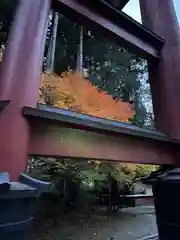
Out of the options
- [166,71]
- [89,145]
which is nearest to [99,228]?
[166,71]

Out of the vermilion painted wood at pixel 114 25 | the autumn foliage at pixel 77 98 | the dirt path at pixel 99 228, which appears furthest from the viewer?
the autumn foliage at pixel 77 98

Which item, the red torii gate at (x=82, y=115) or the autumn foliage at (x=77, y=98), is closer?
the red torii gate at (x=82, y=115)

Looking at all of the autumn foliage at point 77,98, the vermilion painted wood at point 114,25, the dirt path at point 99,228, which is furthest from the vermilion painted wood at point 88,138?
the dirt path at point 99,228

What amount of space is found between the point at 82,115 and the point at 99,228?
3664mm

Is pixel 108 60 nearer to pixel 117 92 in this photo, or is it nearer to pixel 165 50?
pixel 117 92

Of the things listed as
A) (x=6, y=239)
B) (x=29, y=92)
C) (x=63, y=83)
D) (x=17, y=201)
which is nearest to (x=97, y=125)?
(x=29, y=92)

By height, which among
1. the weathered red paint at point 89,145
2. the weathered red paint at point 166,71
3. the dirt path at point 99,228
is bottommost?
the dirt path at point 99,228

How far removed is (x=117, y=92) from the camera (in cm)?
775

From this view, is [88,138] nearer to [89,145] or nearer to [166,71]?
[89,145]

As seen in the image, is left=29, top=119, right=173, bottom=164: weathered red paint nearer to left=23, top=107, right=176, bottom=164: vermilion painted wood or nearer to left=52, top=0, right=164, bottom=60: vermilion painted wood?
left=23, top=107, right=176, bottom=164: vermilion painted wood

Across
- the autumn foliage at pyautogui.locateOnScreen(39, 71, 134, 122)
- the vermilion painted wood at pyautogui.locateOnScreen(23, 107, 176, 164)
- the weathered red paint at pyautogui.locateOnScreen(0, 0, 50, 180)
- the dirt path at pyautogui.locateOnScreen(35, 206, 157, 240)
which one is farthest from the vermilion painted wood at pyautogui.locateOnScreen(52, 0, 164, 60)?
the dirt path at pyautogui.locateOnScreen(35, 206, 157, 240)

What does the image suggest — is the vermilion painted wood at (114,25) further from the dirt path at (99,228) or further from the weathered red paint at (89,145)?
the dirt path at (99,228)

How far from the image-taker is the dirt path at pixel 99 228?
400 centimetres

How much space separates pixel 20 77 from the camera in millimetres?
1351
